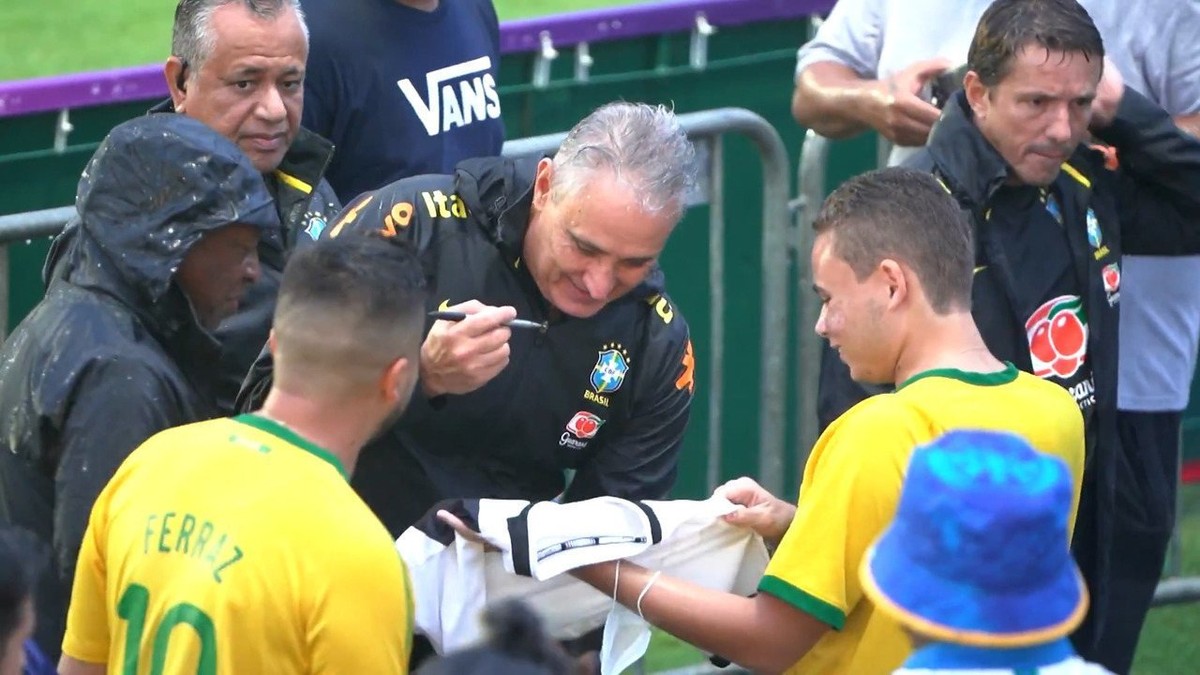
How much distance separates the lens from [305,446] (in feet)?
9.61

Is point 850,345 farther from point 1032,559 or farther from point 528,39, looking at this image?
point 528,39

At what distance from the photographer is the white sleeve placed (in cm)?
522

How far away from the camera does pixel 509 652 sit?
221 centimetres

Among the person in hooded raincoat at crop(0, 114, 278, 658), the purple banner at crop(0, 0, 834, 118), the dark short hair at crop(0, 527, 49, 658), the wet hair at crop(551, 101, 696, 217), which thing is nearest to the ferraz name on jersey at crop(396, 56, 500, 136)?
the purple banner at crop(0, 0, 834, 118)

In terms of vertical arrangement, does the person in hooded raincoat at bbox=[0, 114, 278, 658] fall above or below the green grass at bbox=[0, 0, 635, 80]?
above

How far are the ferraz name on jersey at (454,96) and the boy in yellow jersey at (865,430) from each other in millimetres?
1631

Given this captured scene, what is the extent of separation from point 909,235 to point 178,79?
1.83 metres

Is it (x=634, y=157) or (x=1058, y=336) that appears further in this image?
(x=1058, y=336)

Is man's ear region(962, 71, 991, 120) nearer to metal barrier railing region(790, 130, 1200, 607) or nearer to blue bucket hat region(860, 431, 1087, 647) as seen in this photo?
metal barrier railing region(790, 130, 1200, 607)

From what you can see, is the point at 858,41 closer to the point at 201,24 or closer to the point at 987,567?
the point at 201,24

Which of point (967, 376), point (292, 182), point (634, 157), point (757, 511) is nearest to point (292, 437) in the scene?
point (757, 511)

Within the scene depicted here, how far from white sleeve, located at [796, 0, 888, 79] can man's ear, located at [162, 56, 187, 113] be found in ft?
5.86

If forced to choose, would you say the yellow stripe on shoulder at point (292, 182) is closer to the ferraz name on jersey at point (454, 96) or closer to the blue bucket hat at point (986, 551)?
the ferraz name on jersey at point (454, 96)

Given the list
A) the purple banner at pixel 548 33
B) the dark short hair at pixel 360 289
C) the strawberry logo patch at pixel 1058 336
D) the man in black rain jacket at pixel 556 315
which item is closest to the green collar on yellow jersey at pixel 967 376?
the man in black rain jacket at pixel 556 315
